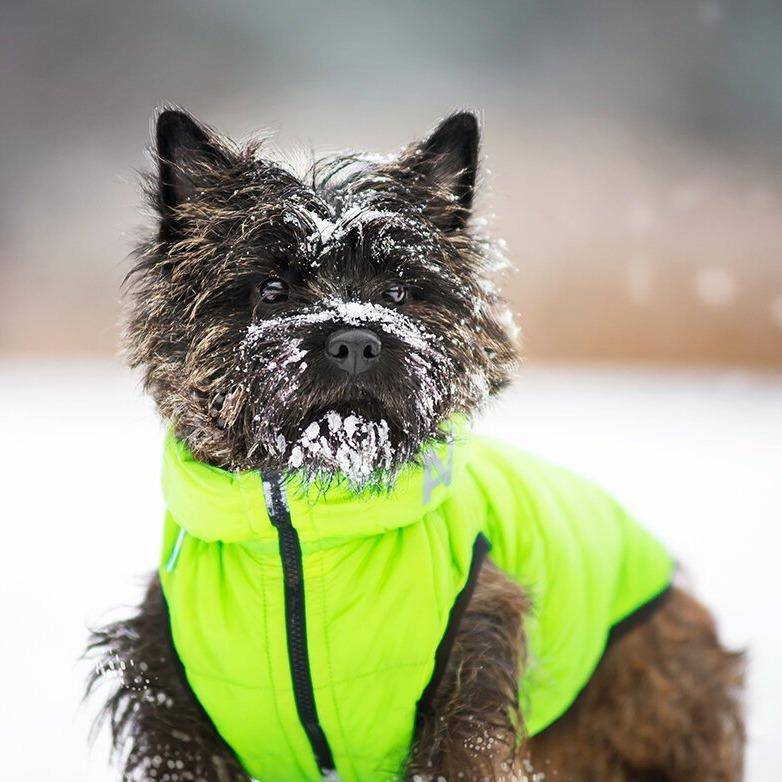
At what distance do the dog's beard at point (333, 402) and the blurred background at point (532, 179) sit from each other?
12.6 ft

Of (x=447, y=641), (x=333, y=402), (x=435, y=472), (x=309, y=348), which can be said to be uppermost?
(x=309, y=348)

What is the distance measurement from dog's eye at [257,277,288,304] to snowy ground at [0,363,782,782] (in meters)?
0.92

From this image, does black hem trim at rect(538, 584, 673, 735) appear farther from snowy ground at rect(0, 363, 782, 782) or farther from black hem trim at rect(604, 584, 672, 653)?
snowy ground at rect(0, 363, 782, 782)

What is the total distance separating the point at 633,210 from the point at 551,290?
1.62 meters

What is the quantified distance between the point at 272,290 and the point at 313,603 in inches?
29.5

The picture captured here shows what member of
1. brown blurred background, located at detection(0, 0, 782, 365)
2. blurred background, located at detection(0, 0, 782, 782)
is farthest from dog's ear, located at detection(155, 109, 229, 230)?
brown blurred background, located at detection(0, 0, 782, 365)

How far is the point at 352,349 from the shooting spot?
1.79 meters

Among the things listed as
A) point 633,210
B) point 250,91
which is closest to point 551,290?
point 633,210

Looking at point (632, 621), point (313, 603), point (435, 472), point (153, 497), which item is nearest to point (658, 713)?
point (632, 621)

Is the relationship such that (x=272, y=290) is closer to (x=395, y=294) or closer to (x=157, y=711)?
(x=395, y=294)

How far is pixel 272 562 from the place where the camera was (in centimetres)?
188

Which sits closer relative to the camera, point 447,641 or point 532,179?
point 447,641

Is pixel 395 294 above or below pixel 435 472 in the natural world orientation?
above

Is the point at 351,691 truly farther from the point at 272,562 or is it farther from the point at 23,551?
the point at 23,551
